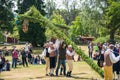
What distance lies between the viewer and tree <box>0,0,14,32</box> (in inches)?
2090

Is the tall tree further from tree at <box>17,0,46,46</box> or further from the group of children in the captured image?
the group of children

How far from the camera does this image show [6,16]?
5309 cm

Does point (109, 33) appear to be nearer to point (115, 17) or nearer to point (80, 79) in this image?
point (115, 17)

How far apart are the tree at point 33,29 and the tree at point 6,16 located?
396cm

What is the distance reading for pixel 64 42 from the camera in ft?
63.9

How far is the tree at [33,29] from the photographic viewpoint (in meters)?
58.6

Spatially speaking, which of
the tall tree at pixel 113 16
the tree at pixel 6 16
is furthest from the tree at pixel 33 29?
the tall tree at pixel 113 16

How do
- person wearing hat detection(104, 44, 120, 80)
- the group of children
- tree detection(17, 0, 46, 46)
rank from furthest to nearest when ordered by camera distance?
1. tree detection(17, 0, 46, 46)
2. the group of children
3. person wearing hat detection(104, 44, 120, 80)

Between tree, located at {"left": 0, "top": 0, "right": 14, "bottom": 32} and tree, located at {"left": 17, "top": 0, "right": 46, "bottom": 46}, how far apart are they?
→ 3965 millimetres

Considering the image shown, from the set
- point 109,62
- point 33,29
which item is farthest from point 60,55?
point 33,29

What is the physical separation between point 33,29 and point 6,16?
681cm

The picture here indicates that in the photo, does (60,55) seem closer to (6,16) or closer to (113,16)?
(6,16)

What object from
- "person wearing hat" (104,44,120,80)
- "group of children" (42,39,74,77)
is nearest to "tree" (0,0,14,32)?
"group of children" (42,39,74,77)

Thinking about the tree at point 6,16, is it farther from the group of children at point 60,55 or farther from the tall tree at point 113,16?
the group of children at point 60,55
